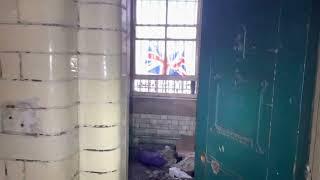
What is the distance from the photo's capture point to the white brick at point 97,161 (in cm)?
113

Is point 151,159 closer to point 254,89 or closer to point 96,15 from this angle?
point 254,89

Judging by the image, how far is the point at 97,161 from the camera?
3.70 ft

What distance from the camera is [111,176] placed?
45.3 inches

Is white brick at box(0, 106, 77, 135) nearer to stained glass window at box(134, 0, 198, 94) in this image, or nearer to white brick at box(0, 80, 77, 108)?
white brick at box(0, 80, 77, 108)

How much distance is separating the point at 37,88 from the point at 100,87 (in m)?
0.21

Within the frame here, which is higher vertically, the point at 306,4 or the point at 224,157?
the point at 306,4

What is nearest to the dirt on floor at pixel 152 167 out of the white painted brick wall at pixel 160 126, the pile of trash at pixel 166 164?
the pile of trash at pixel 166 164

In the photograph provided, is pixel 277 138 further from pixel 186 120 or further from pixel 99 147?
pixel 186 120

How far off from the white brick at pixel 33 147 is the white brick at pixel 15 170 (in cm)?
2

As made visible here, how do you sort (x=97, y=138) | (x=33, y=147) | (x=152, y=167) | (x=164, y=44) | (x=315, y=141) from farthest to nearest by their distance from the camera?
(x=164, y=44), (x=152, y=167), (x=97, y=138), (x=33, y=147), (x=315, y=141)

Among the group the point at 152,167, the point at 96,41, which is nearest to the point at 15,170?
the point at 96,41

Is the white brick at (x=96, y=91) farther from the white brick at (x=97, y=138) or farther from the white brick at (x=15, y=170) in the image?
the white brick at (x=15, y=170)

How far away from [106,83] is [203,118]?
636 mm

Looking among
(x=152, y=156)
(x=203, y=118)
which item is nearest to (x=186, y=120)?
(x=152, y=156)
